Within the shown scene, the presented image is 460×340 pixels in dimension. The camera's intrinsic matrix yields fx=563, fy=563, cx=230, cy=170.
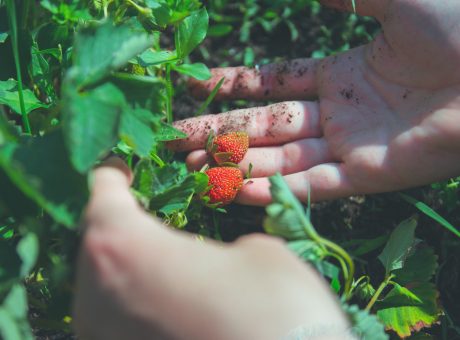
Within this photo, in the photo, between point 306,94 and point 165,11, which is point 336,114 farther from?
point 165,11

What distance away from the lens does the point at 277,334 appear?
731mm

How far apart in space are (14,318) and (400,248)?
2.85 ft

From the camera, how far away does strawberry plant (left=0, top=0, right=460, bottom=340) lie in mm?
884

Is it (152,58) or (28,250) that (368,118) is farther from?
(28,250)

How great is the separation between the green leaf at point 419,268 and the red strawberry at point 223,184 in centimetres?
45

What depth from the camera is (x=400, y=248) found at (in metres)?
1.33

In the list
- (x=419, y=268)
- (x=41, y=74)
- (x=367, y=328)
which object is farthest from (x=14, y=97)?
(x=419, y=268)

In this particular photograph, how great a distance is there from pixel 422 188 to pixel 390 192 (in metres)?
0.10

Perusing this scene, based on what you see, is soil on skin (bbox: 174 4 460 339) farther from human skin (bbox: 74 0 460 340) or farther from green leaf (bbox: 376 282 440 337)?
green leaf (bbox: 376 282 440 337)

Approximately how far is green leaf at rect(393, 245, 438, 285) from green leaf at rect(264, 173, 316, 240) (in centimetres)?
51

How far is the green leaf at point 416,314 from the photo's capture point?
128 centimetres

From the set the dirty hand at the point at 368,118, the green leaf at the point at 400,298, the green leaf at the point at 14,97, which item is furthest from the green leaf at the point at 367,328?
the green leaf at the point at 14,97

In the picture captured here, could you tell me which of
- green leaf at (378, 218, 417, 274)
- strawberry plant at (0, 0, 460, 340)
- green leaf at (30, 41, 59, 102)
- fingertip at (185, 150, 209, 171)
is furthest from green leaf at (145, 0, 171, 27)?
green leaf at (378, 218, 417, 274)

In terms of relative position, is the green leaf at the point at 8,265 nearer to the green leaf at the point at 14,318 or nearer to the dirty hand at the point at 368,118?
the green leaf at the point at 14,318
